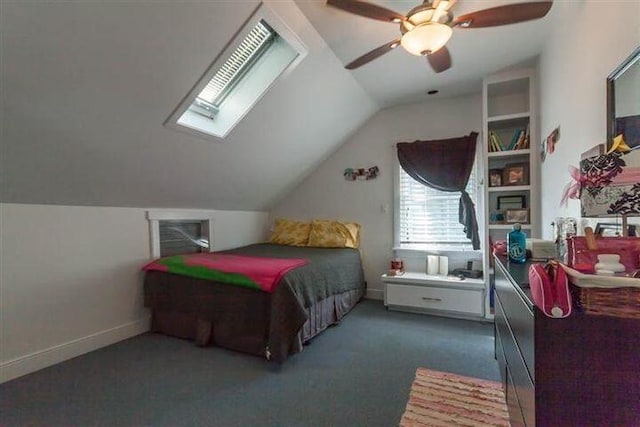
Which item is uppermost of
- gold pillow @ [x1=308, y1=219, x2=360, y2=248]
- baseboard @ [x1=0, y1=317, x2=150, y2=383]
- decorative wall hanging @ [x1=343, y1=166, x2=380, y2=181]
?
decorative wall hanging @ [x1=343, y1=166, x2=380, y2=181]

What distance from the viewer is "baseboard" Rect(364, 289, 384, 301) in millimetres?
3836

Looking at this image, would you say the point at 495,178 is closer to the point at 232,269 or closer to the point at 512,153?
the point at 512,153

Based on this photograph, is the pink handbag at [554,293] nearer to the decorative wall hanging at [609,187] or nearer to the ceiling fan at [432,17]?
the decorative wall hanging at [609,187]

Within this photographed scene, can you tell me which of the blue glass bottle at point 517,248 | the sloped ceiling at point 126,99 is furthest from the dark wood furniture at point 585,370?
the sloped ceiling at point 126,99

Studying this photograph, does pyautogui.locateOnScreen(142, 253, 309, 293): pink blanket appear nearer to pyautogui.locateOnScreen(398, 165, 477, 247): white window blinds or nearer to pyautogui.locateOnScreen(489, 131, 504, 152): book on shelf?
pyautogui.locateOnScreen(398, 165, 477, 247): white window blinds

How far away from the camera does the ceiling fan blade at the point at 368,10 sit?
1.59 m

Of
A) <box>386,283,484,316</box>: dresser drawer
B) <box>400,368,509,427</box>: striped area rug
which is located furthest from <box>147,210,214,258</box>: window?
<box>400,368,509,427</box>: striped area rug

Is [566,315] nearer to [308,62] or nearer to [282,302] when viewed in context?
[282,302]

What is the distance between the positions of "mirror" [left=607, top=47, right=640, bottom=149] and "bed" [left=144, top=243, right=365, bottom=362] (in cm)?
198

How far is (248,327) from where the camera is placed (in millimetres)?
2287

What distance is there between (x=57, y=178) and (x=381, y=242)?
325cm

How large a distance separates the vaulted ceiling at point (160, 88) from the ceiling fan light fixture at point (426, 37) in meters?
0.47

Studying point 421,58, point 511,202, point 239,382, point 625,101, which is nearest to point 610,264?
point 625,101

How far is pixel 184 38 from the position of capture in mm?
1765
